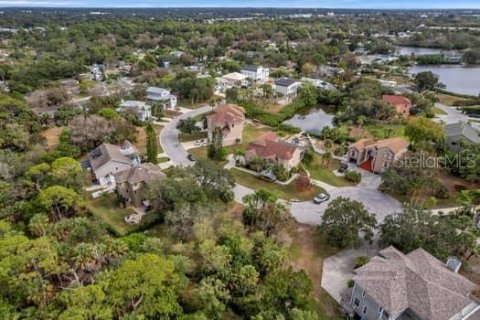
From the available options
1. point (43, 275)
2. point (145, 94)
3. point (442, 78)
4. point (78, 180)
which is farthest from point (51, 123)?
point (442, 78)

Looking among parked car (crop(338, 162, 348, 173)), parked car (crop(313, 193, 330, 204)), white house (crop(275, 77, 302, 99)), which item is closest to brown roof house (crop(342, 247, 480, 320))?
parked car (crop(313, 193, 330, 204))

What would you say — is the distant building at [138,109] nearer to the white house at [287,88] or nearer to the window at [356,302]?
the white house at [287,88]

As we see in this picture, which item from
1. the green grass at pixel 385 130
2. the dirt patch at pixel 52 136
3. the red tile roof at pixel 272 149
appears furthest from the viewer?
the green grass at pixel 385 130

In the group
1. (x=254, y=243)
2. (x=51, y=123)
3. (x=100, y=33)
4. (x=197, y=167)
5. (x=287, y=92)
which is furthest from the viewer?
(x=100, y=33)

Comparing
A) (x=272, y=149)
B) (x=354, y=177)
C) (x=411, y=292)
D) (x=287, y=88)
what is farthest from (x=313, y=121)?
(x=411, y=292)

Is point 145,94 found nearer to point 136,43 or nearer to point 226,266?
point 226,266

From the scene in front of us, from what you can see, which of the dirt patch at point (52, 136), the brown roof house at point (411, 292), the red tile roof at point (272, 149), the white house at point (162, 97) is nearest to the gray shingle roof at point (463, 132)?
the red tile roof at point (272, 149)

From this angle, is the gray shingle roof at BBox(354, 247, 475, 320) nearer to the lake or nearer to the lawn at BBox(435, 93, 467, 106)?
the lawn at BBox(435, 93, 467, 106)
